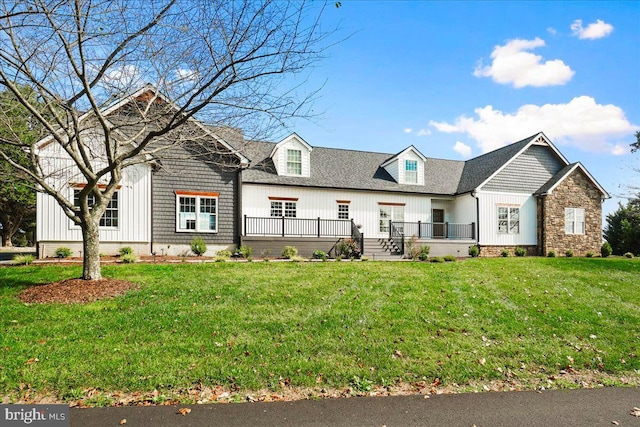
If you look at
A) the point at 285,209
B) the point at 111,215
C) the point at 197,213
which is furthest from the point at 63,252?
the point at 285,209

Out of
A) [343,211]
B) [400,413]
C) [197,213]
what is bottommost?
[400,413]

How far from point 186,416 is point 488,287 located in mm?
8926

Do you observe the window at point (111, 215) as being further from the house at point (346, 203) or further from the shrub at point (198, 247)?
the shrub at point (198, 247)

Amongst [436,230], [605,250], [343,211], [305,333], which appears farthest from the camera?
[436,230]

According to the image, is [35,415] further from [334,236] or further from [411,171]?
[411,171]

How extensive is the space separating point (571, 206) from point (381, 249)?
41.0ft

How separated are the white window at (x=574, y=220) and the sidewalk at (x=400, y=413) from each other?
21.1 meters

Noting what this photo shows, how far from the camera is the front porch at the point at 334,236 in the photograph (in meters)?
18.6

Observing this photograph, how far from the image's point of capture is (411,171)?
24.3 meters

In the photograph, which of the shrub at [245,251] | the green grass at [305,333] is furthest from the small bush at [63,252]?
the shrub at [245,251]

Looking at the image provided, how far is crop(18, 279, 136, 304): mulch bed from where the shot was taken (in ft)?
27.8

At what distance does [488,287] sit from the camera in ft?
35.7

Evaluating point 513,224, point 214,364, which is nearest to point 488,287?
point 214,364

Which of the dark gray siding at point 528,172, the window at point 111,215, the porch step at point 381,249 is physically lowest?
the porch step at point 381,249
